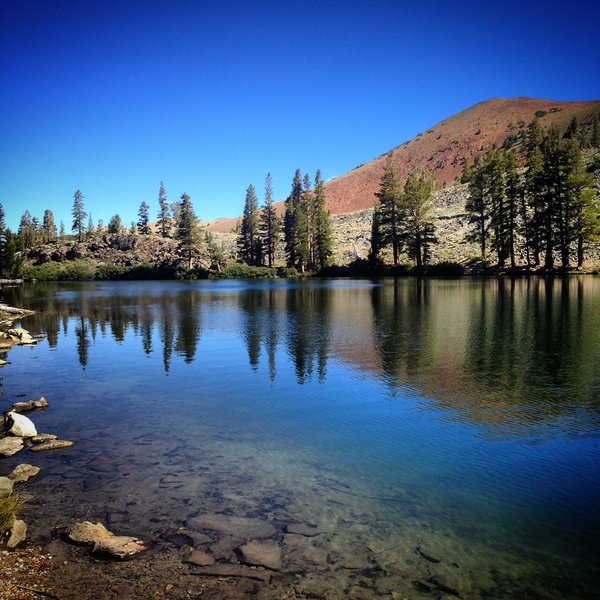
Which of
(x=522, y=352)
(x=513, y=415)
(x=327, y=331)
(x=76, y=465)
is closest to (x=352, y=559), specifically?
(x=76, y=465)

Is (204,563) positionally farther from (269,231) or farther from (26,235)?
(26,235)

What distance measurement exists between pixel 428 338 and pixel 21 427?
18639 mm

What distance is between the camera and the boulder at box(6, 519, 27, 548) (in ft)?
22.4

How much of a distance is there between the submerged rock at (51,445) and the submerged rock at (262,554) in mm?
6334

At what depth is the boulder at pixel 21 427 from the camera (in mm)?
11508

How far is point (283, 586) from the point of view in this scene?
6086 mm

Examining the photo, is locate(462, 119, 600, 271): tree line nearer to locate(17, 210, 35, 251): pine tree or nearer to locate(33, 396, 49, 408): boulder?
locate(33, 396, 49, 408): boulder

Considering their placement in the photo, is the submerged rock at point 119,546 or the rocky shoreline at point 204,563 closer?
the rocky shoreline at point 204,563

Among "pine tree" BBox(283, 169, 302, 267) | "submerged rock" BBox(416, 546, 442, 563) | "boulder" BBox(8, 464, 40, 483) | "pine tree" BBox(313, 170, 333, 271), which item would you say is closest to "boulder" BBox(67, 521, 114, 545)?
"boulder" BBox(8, 464, 40, 483)

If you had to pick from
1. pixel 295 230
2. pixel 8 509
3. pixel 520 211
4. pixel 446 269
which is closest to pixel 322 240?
pixel 295 230

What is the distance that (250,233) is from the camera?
121 metres

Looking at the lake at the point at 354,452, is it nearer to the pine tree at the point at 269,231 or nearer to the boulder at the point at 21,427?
the boulder at the point at 21,427

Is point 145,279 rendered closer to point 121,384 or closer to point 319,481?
point 121,384

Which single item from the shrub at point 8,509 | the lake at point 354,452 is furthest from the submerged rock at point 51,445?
the shrub at point 8,509
